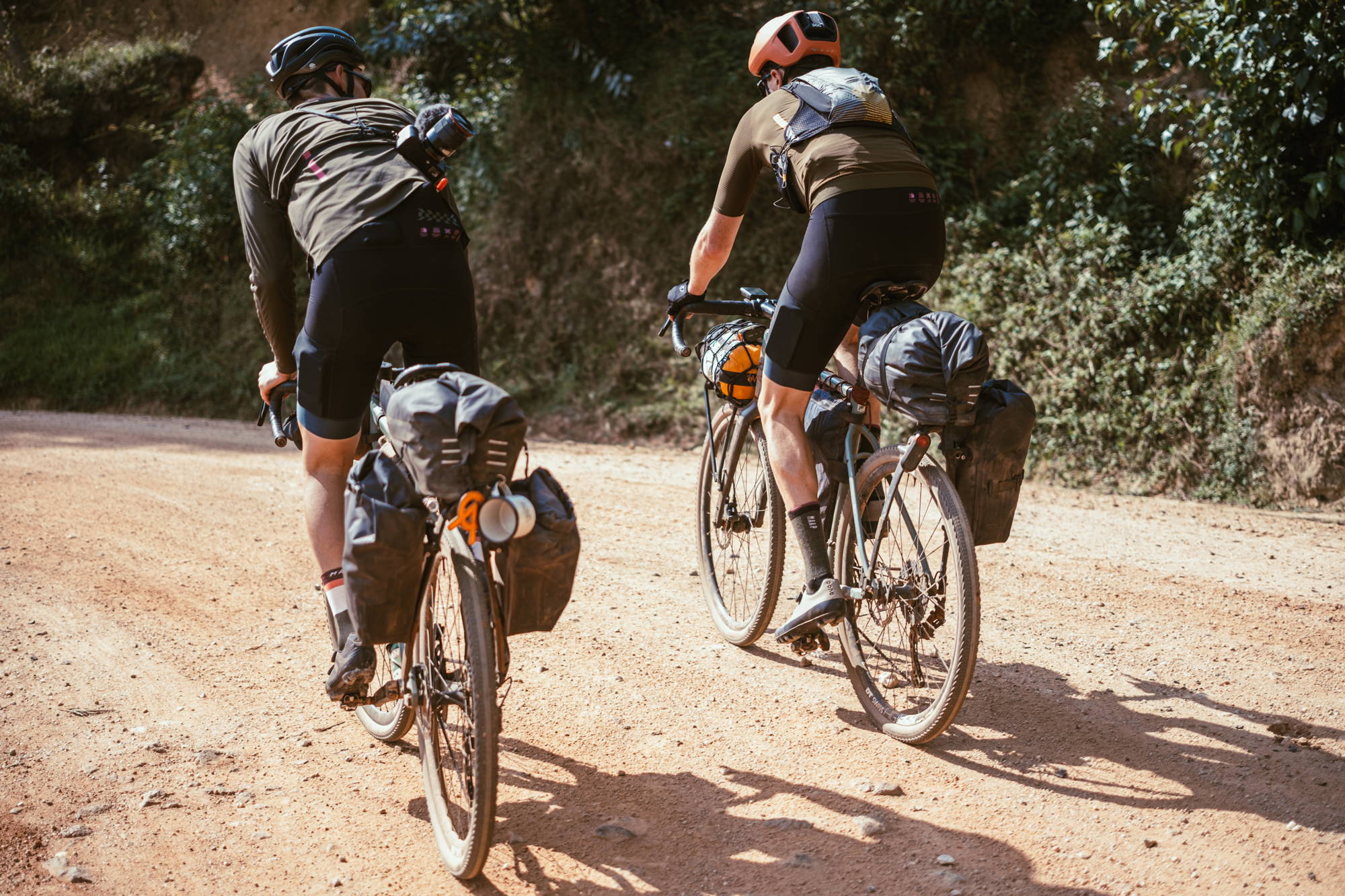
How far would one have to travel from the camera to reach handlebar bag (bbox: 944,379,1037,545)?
3625mm

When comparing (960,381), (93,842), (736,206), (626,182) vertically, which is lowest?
(93,842)

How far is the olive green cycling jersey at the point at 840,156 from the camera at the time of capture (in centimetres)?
370

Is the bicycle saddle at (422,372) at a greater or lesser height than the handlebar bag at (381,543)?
greater

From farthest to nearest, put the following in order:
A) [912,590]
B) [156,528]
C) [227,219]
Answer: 1. [227,219]
2. [156,528]
3. [912,590]

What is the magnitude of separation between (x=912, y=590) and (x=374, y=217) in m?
2.09

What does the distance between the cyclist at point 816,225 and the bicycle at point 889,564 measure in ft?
0.37

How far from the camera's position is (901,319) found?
145 inches

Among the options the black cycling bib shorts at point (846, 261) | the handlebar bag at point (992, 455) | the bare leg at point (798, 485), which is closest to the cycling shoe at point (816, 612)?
the bare leg at point (798, 485)

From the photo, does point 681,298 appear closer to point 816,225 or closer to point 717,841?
point 816,225

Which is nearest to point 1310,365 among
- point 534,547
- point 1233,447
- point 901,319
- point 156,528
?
point 1233,447

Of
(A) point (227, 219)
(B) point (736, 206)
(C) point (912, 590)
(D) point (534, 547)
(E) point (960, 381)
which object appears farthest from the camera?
(A) point (227, 219)

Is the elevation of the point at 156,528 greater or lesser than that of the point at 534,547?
lesser

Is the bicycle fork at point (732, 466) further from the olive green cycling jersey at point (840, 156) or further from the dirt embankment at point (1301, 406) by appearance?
the dirt embankment at point (1301, 406)

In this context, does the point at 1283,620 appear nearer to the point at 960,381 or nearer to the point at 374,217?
the point at 960,381
